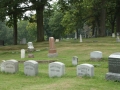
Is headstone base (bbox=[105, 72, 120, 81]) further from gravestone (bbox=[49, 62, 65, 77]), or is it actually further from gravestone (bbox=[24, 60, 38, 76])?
gravestone (bbox=[24, 60, 38, 76])

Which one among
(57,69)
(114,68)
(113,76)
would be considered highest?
(114,68)

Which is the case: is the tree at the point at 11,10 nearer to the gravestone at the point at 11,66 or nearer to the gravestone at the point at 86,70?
the gravestone at the point at 11,66

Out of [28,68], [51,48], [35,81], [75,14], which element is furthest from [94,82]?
[75,14]

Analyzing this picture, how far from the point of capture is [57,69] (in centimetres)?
1045

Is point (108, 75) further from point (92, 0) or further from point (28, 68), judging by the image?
point (92, 0)

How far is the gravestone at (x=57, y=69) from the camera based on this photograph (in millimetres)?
10398

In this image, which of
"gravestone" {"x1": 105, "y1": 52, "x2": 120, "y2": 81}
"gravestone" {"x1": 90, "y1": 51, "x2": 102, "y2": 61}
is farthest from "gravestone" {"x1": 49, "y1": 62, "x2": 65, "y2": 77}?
"gravestone" {"x1": 90, "y1": 51, "x2": 102, "y2": 61}

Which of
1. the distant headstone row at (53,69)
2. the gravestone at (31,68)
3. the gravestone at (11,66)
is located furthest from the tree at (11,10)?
the gravestone at (31,68)

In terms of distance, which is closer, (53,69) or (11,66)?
(53,69)

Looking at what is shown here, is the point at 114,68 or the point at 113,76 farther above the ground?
the point at 114,68

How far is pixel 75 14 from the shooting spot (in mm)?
46219

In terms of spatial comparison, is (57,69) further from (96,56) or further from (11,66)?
(96,56)

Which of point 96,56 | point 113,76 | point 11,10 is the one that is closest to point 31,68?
point 113,76

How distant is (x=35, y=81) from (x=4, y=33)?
94747 millimetres
